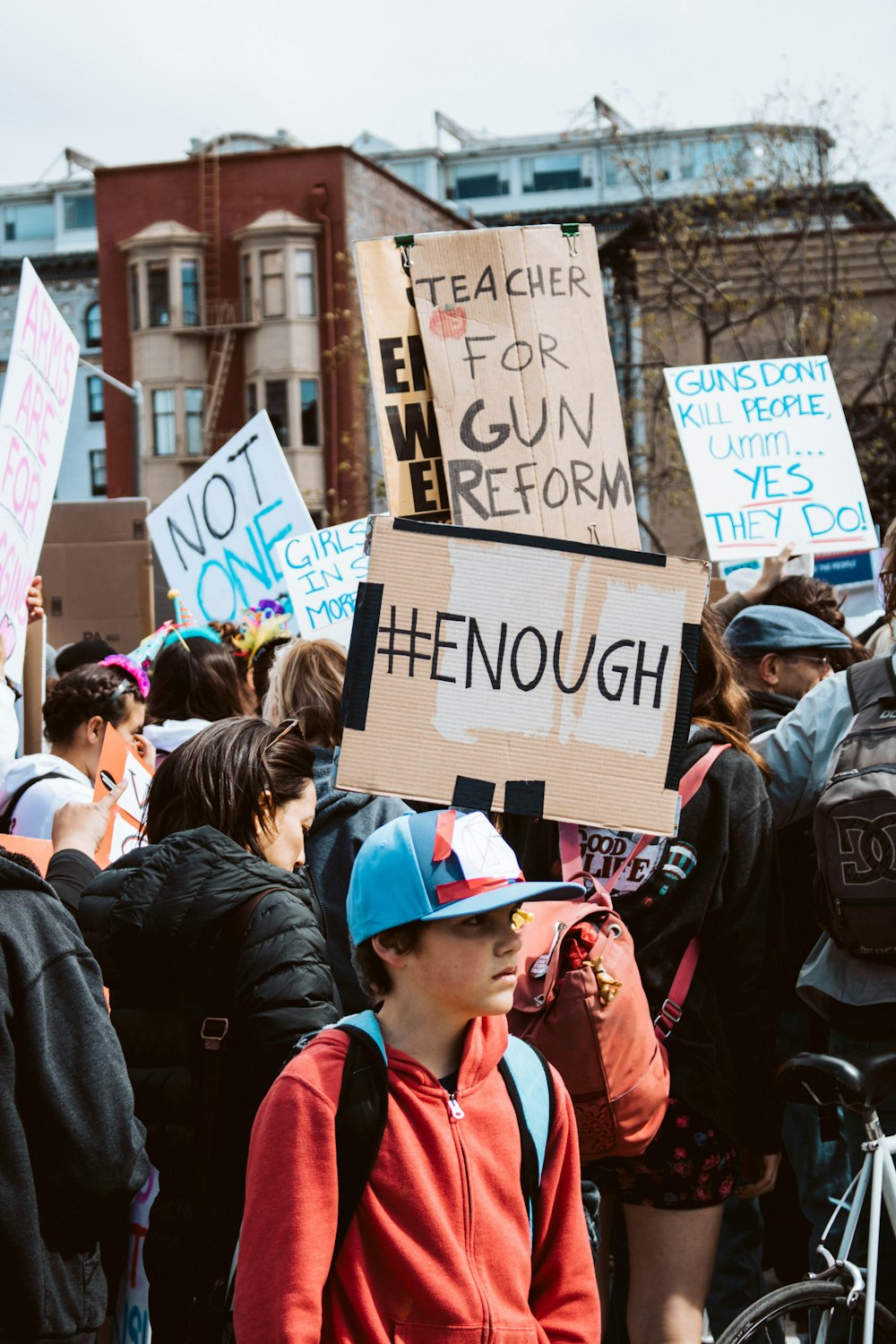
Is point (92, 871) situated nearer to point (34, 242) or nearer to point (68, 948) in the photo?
point (68, 948)

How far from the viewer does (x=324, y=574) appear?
6.29 m

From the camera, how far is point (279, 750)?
10.4ft

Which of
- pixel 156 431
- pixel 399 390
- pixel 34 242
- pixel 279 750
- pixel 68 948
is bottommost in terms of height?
pixel 68 948

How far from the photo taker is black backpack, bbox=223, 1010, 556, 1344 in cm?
220

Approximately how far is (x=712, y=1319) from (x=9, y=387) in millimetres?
3338

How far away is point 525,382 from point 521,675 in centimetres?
81

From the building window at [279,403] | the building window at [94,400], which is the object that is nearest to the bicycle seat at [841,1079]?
the building window at [279,403]

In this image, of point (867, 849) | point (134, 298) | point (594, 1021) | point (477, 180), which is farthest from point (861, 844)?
point (477, 180)

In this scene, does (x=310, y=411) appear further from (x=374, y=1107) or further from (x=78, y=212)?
(x=374, y=1107)

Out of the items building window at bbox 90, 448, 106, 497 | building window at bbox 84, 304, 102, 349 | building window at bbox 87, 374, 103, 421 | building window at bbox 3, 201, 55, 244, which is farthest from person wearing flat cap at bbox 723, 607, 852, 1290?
building window at bbox 3, 201, 55, 244

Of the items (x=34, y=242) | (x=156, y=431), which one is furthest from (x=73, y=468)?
(x=34, y=242)

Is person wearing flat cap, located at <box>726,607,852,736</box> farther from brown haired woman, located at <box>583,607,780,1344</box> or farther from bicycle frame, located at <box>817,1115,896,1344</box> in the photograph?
bicycle frame, located at <box>817,1115,896,1344</box>

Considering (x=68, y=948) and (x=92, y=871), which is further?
(x=92, y=871)

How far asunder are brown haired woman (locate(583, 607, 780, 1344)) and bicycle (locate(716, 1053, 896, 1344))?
0.35 feet
